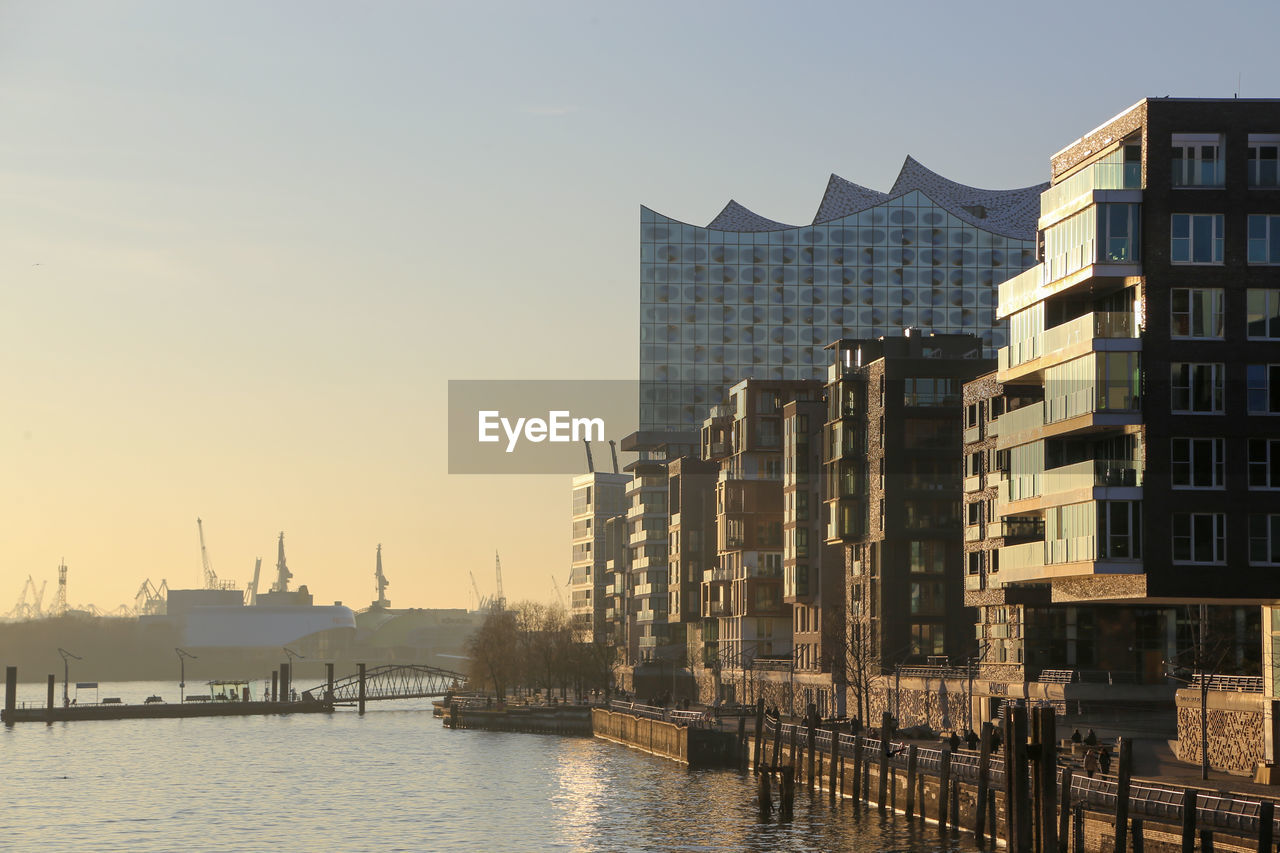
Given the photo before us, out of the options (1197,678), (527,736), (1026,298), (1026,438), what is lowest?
(527,736)

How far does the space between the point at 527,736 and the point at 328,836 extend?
9286 cm

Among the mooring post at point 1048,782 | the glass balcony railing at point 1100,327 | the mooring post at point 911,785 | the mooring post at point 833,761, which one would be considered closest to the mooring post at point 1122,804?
the mooring post at point 1048,782

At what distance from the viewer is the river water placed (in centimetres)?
8944

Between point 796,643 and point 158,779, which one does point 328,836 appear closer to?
point 158,779

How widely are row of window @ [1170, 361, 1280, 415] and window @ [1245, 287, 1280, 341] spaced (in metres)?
1.38

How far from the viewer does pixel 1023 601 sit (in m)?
114

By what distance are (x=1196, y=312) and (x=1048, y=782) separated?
28.4 m

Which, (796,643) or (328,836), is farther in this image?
(796,643)

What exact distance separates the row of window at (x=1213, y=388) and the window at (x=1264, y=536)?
4492mm

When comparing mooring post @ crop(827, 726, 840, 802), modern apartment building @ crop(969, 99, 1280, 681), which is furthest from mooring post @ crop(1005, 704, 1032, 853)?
mooring post @ crop(827, 726, 840, 802)

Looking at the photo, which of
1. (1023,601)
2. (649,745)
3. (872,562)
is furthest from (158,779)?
(1023,601)

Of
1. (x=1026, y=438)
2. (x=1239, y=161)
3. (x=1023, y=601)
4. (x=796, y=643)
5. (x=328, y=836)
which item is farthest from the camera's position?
(x=796, y=643)

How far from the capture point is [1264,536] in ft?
252

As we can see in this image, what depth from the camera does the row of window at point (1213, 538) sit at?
251 ft
